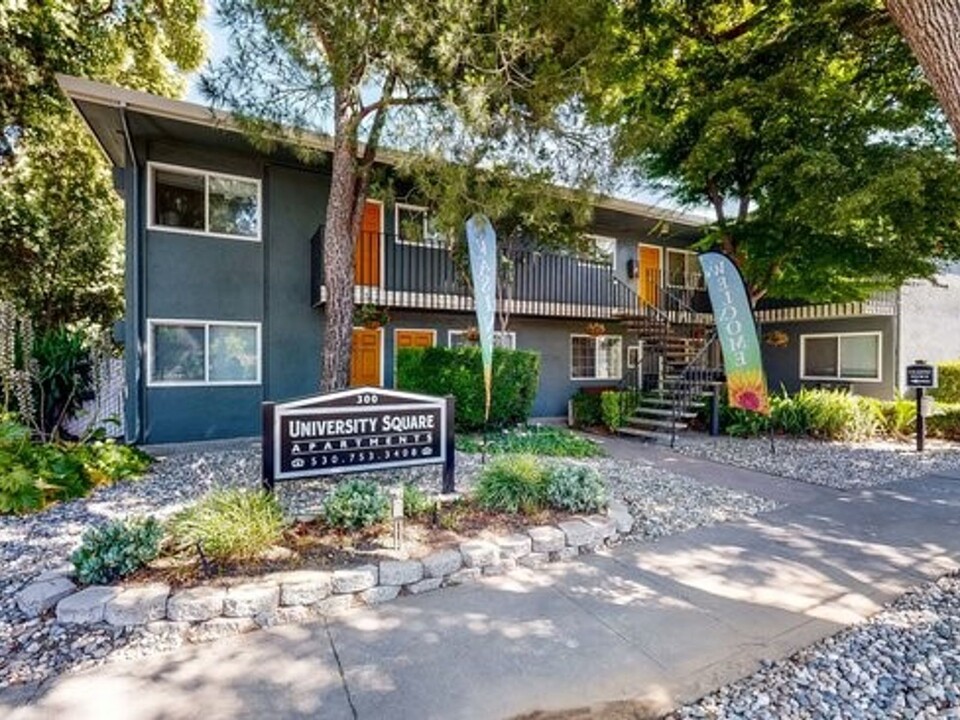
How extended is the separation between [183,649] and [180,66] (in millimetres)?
15477

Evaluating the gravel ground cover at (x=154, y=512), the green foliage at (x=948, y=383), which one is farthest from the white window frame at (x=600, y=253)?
the green foliage at (x=948, y=383)

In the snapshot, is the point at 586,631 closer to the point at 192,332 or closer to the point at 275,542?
the point at 275,542

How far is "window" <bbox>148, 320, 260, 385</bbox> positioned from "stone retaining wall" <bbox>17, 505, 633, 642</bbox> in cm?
614

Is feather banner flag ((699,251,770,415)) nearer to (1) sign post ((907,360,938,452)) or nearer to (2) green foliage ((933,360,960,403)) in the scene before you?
(1) sign post ((907,360,938,452))

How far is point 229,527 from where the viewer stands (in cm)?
386

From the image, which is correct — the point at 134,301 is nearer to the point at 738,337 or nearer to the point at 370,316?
the point at 370,316

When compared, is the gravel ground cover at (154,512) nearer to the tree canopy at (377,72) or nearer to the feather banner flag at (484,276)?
the feather banner flag at (484,276)

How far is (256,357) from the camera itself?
9953mm

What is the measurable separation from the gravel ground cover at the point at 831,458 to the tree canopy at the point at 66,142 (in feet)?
49.8

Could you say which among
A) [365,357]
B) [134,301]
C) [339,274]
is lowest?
[365,357]

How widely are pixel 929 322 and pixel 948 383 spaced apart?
1996mm

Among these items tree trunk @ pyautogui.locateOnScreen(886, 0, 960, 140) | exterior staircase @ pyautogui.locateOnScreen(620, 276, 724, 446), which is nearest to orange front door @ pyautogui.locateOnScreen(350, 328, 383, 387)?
exterior staircase @ pyautogui.locateOnScreen(620, 276, 724, 446)

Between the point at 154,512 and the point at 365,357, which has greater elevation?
the point at 365,357

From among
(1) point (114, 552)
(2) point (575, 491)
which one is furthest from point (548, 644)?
(1) point (114, 552)
